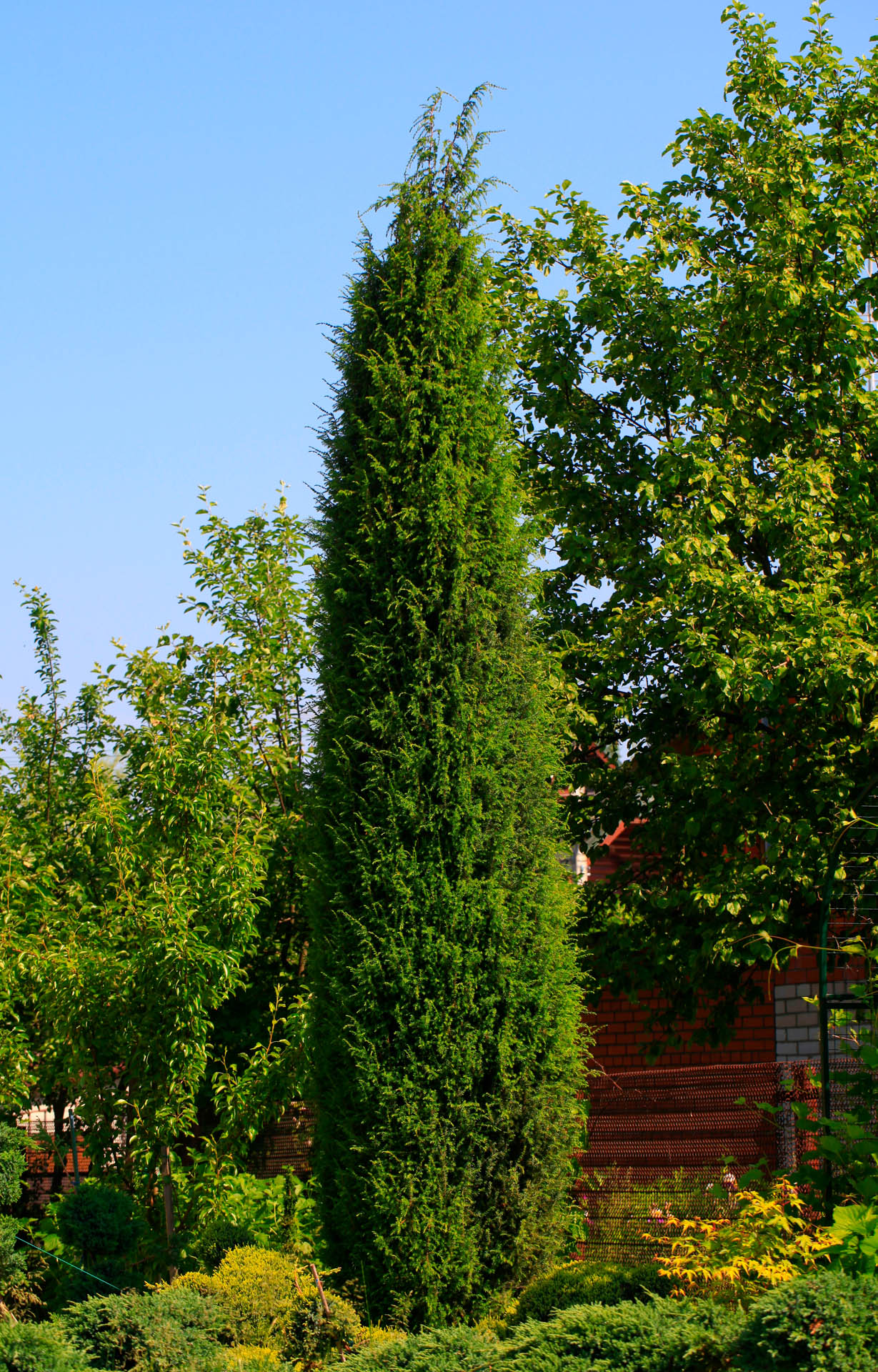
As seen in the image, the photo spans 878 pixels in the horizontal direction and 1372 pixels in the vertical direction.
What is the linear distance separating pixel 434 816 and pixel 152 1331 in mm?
2642

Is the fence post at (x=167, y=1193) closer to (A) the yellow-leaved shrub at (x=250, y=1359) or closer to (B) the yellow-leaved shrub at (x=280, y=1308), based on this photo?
(B) the yellow-leaved shrub at (x=280, y=1308)

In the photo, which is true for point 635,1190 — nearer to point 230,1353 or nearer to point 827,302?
point 230,1353

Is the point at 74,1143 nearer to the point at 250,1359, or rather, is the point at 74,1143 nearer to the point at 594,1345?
the point at 250,1359

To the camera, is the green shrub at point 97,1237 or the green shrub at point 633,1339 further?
the green shrub at point 97,1237

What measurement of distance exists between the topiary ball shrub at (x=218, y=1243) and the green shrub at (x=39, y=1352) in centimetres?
144

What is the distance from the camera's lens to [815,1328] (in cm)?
376

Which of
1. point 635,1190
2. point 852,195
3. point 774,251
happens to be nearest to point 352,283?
point 774,251

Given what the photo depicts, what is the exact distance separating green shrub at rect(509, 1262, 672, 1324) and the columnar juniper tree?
27 cm

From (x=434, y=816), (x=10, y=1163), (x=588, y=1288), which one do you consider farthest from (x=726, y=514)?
(x=10, y=1163)

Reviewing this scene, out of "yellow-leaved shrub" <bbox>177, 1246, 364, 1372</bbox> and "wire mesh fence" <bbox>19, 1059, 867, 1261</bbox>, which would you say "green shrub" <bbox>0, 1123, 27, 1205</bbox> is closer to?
"yellow-leaved shrub" <bbox>177, 1246, 364, 1372</bbox>

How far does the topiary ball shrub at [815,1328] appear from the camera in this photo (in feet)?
12.1

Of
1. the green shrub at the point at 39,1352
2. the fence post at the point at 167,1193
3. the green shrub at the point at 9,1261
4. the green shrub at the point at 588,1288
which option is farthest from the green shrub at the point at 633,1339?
the green shrub at the point at 9,1261

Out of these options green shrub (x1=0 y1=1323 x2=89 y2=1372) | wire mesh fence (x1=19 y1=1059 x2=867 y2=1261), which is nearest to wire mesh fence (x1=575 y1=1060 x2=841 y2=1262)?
wire mesh fence (x1=19 y1=1059 x2=867 y2=1261)

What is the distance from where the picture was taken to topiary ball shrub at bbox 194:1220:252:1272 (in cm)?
722
